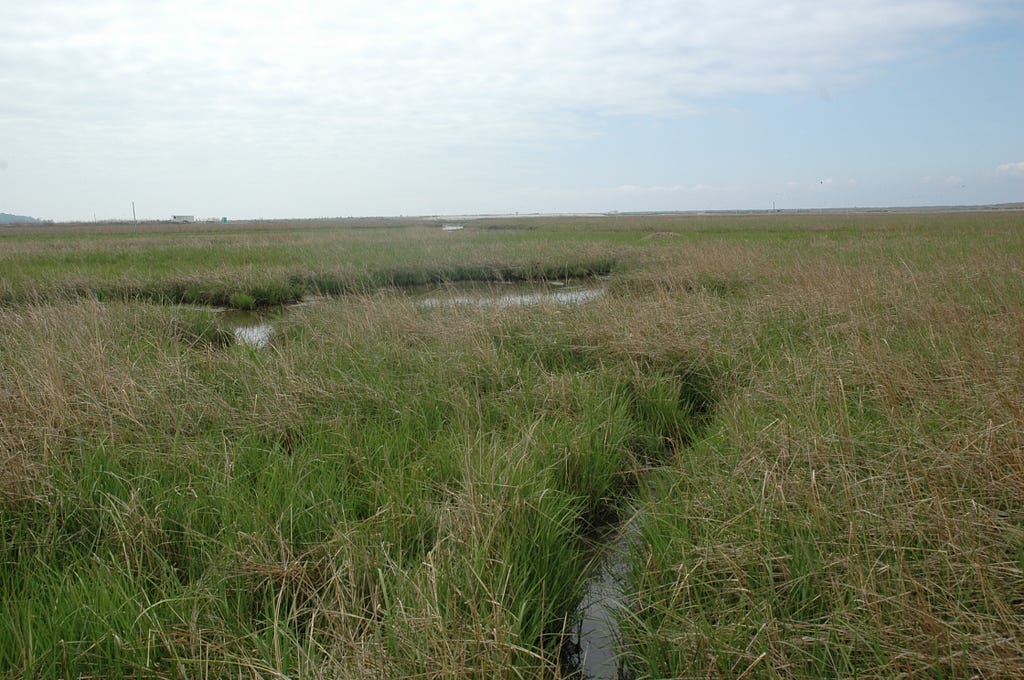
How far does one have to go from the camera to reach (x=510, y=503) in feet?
10.9

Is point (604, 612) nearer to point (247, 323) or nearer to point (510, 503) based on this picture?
point (510, 503)

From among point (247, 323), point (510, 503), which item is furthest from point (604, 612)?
point (247, 323)

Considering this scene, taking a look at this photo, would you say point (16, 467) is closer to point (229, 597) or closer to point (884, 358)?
point (229, 597)

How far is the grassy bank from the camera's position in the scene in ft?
7.88

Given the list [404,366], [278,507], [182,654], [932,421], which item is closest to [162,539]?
[278,507]

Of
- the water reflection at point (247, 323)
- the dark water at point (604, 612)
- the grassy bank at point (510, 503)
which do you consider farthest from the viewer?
the water reflection at point (247, 323)

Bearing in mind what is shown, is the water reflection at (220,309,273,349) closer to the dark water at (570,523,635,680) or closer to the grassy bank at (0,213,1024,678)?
the grassy bank at (0,213,1024,678)

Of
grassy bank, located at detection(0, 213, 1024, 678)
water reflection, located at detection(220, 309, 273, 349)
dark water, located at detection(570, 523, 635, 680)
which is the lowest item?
dark water, located at detection(570, 523, 635, 680)

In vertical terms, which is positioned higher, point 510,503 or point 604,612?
point 510,503

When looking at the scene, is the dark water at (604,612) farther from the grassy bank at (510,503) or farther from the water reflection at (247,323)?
the water reflection at (247,323)

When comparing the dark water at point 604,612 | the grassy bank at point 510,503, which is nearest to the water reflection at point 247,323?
the grassy bank at point 510,503

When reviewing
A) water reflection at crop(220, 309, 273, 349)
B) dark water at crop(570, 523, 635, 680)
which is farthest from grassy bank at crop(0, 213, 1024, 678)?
water reflection at crop(220, 309, 273, 349)

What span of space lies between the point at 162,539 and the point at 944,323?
710cm

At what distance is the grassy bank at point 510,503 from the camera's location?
7.88ft
